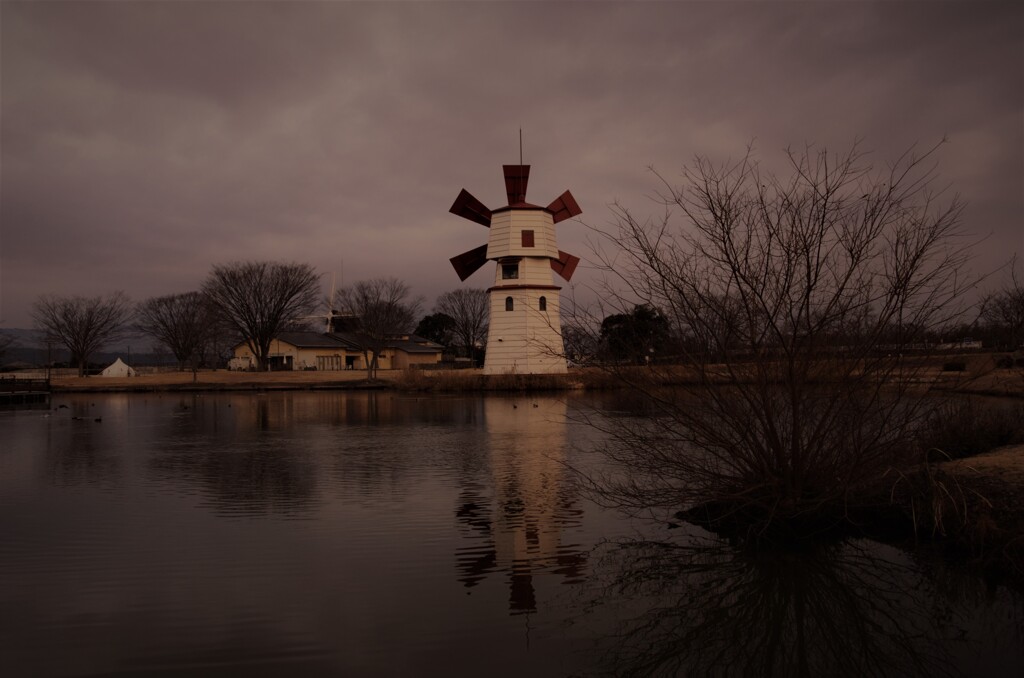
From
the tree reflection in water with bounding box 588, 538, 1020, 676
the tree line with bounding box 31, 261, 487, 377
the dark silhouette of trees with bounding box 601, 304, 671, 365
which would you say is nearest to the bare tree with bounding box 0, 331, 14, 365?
the tree line with bounding box 31, 261, 487, 377

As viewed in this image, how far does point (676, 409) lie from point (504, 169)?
36.5m

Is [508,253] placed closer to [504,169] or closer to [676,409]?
[504,169]

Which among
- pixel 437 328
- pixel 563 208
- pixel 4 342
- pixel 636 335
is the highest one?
pixel 563 208

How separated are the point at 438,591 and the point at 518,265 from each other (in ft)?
118

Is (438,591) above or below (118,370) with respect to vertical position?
below

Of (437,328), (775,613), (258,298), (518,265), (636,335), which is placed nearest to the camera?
(775,613)

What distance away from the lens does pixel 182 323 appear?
70.4 meters

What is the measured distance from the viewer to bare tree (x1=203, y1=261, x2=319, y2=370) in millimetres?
61863

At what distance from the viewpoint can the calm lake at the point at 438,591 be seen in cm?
613

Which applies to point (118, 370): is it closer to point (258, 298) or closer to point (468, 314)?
point (258, 298)

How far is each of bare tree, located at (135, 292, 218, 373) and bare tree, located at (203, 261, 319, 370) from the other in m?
2.99

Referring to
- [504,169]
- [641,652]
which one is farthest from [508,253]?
[641,652]

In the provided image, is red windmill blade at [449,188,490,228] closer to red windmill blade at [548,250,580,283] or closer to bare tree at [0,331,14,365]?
red windmill blade at [548,250,580,283]

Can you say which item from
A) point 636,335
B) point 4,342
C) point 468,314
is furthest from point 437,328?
point 636,335
